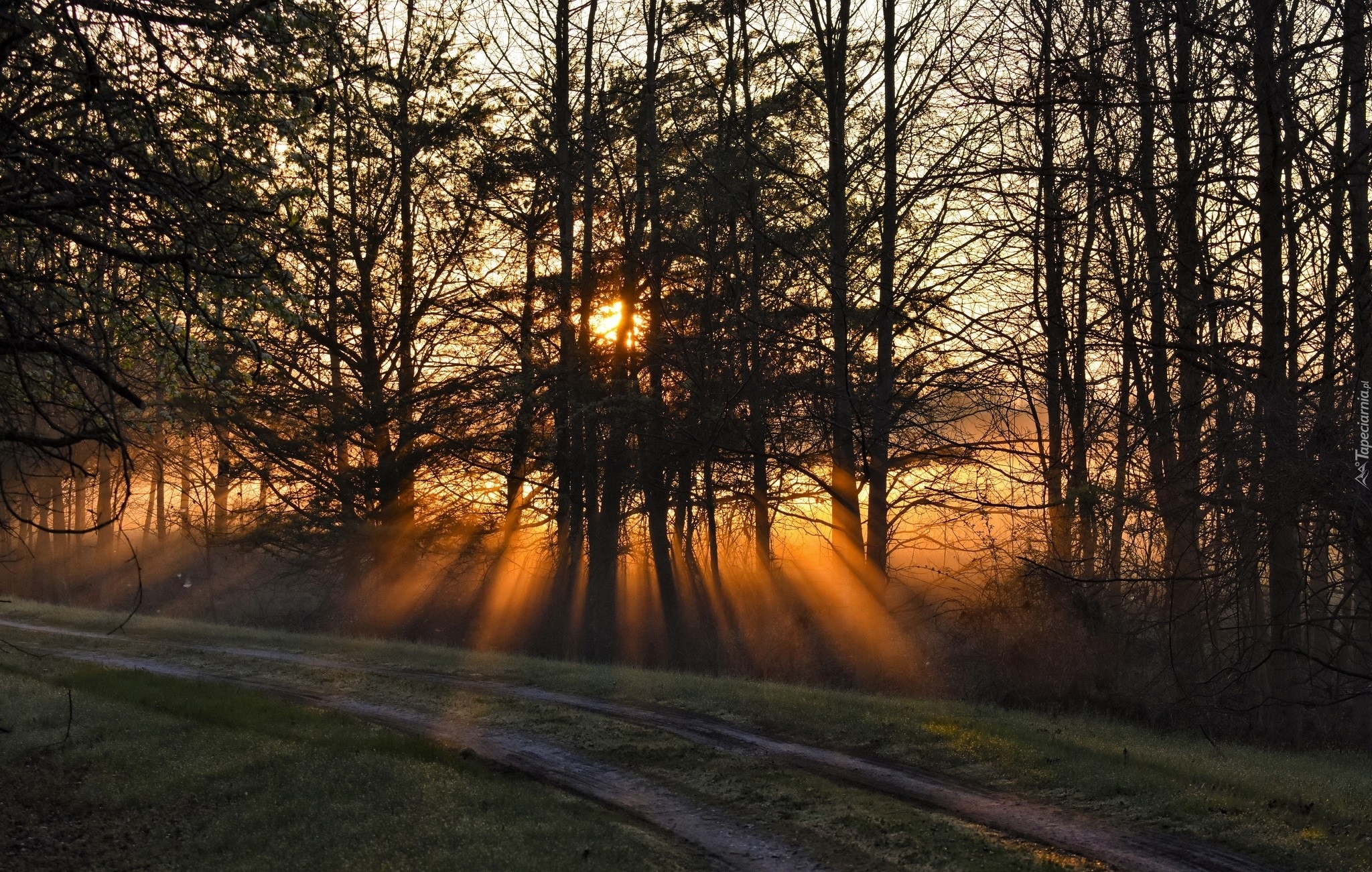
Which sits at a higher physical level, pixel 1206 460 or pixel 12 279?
pixel 12 279

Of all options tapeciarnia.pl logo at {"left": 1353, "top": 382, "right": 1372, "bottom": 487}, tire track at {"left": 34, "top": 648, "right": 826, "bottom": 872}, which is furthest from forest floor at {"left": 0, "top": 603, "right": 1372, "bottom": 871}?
tapeciarnia.pl logo at {"left": 1353, "top": 382, "right": 1372, "bottom": 487}

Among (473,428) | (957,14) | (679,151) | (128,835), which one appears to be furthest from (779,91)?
(128,835)

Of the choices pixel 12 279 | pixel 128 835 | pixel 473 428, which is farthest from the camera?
pixel 473 428

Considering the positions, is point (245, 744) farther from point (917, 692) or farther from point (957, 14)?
point (957, 14)

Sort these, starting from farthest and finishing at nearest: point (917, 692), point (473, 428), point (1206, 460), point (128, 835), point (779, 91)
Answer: point (473, 428) < point (779, 91) < point (917, 692) < point (1206, 460) < point (128, 835)

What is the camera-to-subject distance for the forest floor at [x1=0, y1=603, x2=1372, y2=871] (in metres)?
8.75

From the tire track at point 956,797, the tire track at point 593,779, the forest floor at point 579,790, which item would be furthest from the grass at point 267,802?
the tire track at point 956,797

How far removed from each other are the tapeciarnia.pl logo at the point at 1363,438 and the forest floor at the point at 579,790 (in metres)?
2.87

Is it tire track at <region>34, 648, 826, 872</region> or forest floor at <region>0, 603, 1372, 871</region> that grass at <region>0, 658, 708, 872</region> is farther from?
tire track at <region>34, 648, 826, 872</region>

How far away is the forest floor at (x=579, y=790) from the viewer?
8750mm

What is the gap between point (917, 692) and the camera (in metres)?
19.2

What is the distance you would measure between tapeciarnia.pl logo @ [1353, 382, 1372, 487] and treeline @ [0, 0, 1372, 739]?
85 millimetres

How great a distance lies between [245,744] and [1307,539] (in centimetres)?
1154

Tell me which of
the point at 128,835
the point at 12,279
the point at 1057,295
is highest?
the point at 1057,295
